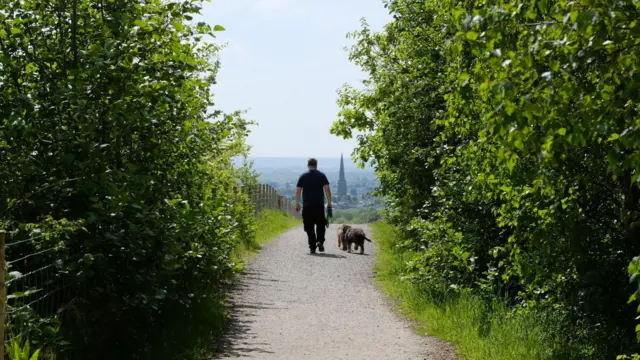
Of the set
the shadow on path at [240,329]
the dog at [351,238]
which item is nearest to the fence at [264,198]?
the dog at [351,238]

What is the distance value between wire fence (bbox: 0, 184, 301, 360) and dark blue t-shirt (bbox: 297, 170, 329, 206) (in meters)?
11.4

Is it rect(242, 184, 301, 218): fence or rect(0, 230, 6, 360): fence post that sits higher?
rect(242, 184, 301, 218): fence

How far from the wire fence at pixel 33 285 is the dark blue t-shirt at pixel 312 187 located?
11433 millimetres

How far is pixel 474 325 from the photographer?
892 centimetres

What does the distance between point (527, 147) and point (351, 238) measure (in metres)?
14.2

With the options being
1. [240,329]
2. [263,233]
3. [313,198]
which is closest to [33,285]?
[240,329]

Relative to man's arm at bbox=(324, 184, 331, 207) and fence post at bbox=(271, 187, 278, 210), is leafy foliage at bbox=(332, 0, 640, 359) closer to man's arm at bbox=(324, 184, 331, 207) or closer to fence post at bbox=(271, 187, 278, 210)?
man's arm at bbox=(324, 184, 331, 207)

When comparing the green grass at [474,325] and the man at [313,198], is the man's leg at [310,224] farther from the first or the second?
the green grass at [474,325]

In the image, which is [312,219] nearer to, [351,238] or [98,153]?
[351,238]

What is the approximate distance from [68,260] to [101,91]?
1.47 meters

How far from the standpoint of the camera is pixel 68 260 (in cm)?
688

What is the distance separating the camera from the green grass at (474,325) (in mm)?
7742

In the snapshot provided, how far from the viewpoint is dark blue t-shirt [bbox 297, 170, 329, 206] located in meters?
18.4

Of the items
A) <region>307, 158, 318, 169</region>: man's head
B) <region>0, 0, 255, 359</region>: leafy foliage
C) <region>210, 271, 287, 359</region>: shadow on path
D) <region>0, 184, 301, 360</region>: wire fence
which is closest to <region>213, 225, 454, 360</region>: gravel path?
<region>210, 271, 287, 359</region>: shadow on path
